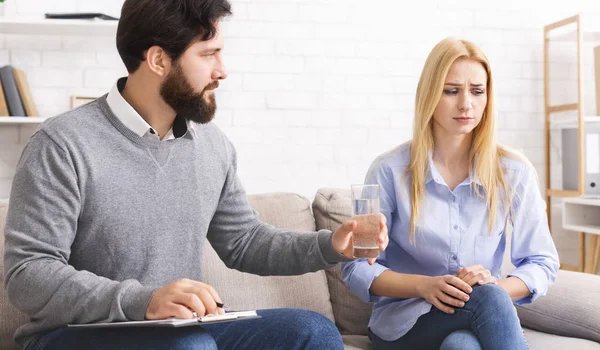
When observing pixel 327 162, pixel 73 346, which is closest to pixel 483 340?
pixel 73 346

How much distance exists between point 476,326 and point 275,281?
711 millimetres

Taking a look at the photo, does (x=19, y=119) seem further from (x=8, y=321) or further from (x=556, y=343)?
(x=556, y=343)

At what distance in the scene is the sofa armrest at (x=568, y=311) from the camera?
2.22 metres

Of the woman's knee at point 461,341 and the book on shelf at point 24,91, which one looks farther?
the book on shelf at point 24,91

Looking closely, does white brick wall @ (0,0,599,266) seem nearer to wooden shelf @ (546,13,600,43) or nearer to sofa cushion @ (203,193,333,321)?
wooden shelf @ (546,13,600,43)

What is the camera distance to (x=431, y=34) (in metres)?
3.86

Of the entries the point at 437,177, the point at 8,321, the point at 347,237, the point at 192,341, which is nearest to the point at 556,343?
the point at 437,177

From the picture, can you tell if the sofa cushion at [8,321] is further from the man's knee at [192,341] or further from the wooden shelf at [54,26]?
the wooden shelf at [54,26]

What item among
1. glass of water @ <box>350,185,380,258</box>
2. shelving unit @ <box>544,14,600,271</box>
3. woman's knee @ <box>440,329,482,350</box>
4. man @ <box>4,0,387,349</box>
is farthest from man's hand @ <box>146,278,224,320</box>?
shelving unit @ <box>544,14,600,271</box>

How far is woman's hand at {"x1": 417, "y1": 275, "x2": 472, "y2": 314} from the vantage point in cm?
194

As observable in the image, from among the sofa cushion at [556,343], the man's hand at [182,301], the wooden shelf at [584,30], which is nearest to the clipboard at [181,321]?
the man's hand at [182,301]

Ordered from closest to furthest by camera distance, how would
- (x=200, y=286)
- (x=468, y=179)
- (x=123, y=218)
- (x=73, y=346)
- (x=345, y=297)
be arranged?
1. (x=200, y=286)
2. (x=73, y=346)
3. (x=123, y=218)
4. (x=468, y=179)
5. (x=345, y=297)

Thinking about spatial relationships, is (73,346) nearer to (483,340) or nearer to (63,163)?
(63,163)

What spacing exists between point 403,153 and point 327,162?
1514 millimetres
